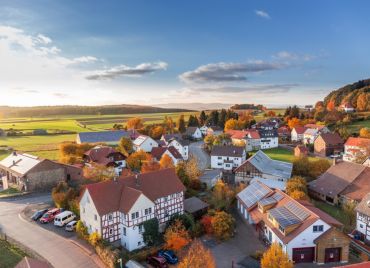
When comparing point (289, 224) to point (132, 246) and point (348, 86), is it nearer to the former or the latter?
point (132, 246)

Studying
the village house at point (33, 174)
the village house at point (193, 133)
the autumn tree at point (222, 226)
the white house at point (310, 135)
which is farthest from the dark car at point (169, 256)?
the village house at point (193, 133)

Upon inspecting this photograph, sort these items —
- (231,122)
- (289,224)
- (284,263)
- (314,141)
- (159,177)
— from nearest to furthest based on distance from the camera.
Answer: (284,263) → (289,224) → (159,177) → (314,141) → (231,122)

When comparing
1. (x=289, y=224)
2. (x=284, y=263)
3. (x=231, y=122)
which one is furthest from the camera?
(x=231, y=122)

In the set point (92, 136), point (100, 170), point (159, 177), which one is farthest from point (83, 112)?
point (159, 177)

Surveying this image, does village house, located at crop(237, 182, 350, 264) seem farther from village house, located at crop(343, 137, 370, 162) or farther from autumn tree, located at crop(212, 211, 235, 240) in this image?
village house, located at crop(343, 137, 370, 162)

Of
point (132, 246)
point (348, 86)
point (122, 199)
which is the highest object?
point (348, 86)
